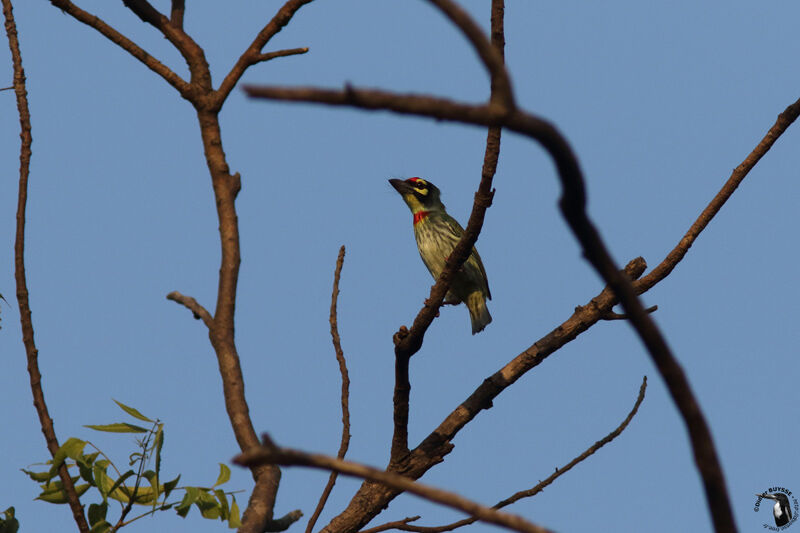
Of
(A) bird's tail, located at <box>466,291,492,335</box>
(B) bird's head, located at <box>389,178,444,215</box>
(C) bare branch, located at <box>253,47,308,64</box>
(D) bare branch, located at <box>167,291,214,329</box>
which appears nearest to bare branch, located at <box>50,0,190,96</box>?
(C) bare branch, located at <box>253,47,308,64</box>

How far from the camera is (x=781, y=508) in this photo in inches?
347

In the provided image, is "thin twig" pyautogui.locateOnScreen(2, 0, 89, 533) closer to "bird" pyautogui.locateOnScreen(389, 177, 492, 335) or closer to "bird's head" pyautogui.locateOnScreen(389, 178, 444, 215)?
"bird" pyautogui.locateOnScreen(389, 177, 492, 335)

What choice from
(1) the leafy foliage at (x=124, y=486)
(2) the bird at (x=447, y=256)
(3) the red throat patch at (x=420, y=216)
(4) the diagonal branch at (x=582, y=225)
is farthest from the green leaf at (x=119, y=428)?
(3) the red throat patch at (x=420, y=216)

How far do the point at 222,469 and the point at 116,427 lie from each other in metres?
0.48

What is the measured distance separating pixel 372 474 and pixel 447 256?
9747 millimetres

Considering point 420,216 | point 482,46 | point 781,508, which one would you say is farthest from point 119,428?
point 420,216

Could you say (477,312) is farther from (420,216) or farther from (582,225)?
(582,225)

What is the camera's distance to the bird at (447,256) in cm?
1102

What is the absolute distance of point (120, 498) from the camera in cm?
391

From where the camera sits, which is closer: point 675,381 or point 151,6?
point 675,381

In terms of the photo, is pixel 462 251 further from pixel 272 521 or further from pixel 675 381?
pixel 675 381

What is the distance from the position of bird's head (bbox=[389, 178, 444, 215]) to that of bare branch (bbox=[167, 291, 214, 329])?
7814 mm

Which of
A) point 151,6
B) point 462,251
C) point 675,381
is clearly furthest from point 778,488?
point 675,381

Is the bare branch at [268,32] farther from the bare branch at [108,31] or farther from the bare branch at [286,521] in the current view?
the bare branch at [286,521]
